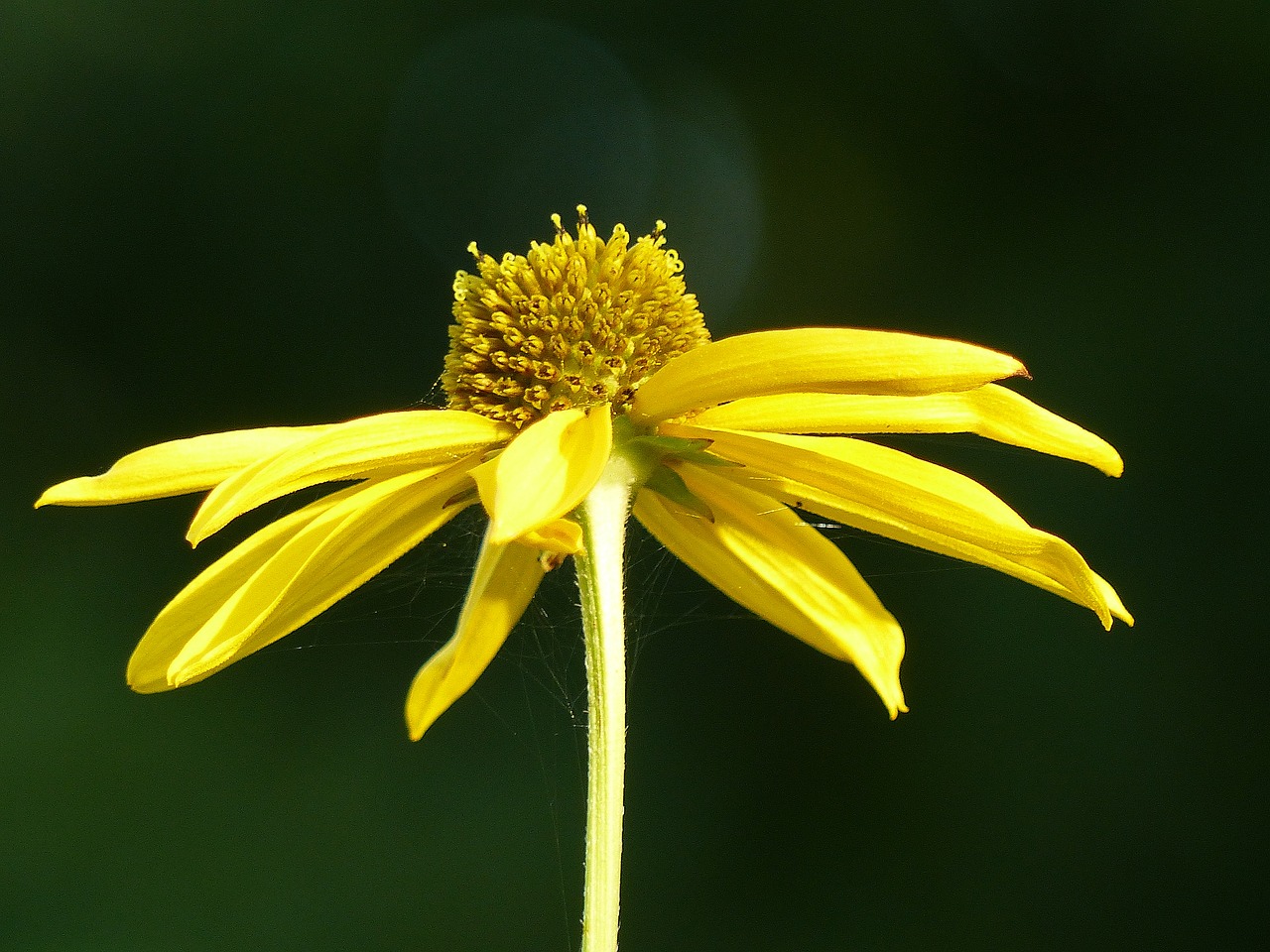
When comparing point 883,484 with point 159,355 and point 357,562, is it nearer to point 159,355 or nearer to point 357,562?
point 357,562

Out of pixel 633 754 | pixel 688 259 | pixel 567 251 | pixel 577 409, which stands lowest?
pixel 633 754

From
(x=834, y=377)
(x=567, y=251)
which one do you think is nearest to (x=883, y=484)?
(x=834, y=377)

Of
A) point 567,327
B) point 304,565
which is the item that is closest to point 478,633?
point 304,565

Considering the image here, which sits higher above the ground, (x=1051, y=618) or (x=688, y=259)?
(x=688, y=259)

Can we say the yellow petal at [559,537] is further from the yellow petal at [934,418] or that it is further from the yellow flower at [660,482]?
the yellow petal at [934,418]

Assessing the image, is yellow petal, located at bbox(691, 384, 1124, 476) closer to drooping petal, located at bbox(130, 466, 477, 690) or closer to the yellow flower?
the yellow flower

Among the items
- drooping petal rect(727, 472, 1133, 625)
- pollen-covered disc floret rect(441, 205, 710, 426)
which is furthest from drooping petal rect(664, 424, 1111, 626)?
pollen-covered disc floret rect(441, 205, 710, 426)

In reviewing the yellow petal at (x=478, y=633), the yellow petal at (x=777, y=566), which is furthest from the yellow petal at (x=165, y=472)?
the yellow petal at (x=777, y=566)

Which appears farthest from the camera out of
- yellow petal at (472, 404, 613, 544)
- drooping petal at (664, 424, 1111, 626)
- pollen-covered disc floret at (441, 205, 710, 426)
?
pollen-covered disc floret at (441, 205, 710, 426)
